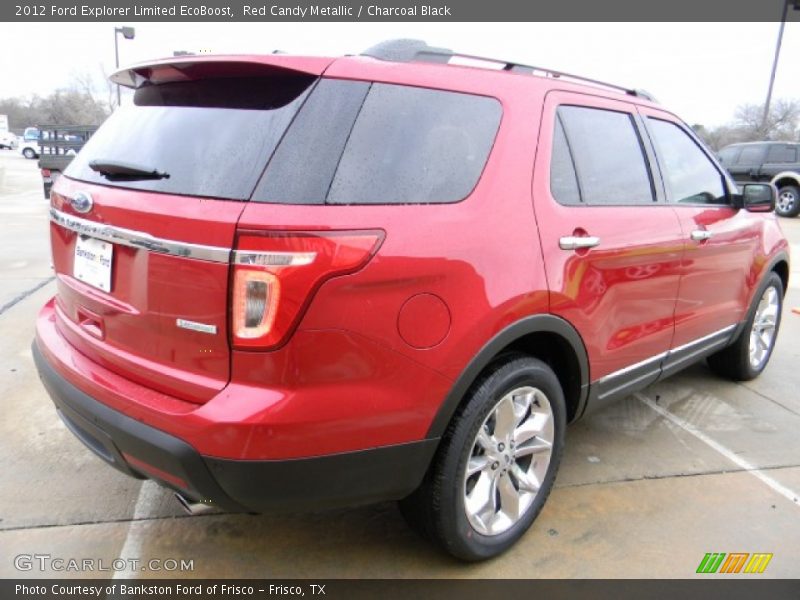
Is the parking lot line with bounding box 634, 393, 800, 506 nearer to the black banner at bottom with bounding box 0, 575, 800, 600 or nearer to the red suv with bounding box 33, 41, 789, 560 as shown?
the black banner at bottom with bounding box 0, 575, 800, 600

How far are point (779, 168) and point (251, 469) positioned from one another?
18688 millimetres

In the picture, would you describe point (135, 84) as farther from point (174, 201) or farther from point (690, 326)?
point (690, 326)

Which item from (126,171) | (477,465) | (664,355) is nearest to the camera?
(126,171)

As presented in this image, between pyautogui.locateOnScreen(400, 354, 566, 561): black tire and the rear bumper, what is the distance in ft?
0.36

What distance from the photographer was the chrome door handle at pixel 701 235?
323 centimetres

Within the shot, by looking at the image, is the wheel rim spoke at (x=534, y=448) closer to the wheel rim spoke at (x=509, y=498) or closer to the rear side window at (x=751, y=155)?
the wheel rim spoke at (x=509, y=498)

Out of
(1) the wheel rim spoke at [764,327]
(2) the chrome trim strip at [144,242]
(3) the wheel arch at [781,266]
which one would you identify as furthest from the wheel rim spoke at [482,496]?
(3) the wheel arch at [781,266]

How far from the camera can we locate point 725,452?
3.38m

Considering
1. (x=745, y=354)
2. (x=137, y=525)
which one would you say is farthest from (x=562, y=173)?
(x=745, y=354)

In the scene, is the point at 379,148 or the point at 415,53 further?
the point at 415,53

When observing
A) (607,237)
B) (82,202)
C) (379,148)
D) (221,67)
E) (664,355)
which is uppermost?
(221,67)

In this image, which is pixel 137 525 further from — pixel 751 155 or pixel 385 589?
pixel 751 155

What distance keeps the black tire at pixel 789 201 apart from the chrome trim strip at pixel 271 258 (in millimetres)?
18077

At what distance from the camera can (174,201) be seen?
185cm
